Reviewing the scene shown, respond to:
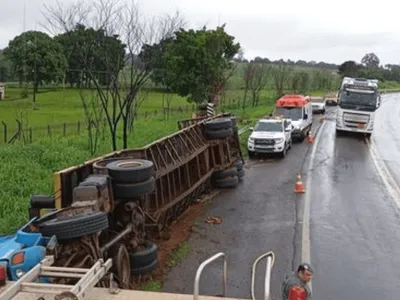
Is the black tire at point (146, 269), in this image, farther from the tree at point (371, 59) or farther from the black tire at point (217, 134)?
the tree at point (371, 59)

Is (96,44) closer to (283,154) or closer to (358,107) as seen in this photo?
(283,154)

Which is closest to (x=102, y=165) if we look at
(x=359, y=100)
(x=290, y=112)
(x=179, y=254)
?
(x=179, y=254)

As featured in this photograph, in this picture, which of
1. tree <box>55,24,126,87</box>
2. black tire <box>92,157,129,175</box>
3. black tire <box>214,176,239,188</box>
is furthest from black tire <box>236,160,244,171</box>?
black tire <box>92,157,129,175</box>

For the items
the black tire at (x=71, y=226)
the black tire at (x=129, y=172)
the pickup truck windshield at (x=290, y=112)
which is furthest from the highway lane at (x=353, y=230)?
the pickup truck windshield at (x=290, y=112)

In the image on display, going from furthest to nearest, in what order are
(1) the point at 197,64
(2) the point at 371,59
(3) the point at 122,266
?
(2) the point at 371,59, (1) the point at 197,64, (3) the point at 122,266

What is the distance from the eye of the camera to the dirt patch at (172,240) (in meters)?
9.38

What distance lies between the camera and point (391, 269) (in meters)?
10.0

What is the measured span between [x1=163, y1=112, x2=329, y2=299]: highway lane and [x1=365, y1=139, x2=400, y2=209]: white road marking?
3.13 meters

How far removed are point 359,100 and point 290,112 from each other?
463cm

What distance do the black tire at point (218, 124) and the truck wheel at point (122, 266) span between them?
840 centimetres

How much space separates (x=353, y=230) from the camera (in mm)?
12547

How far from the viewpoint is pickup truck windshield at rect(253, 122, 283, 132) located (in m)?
24.8

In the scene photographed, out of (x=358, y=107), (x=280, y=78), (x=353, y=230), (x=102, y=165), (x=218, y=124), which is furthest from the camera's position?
(x=280, y=78)

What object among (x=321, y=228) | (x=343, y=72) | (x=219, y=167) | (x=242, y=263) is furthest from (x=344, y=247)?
(x=343, y=72)
